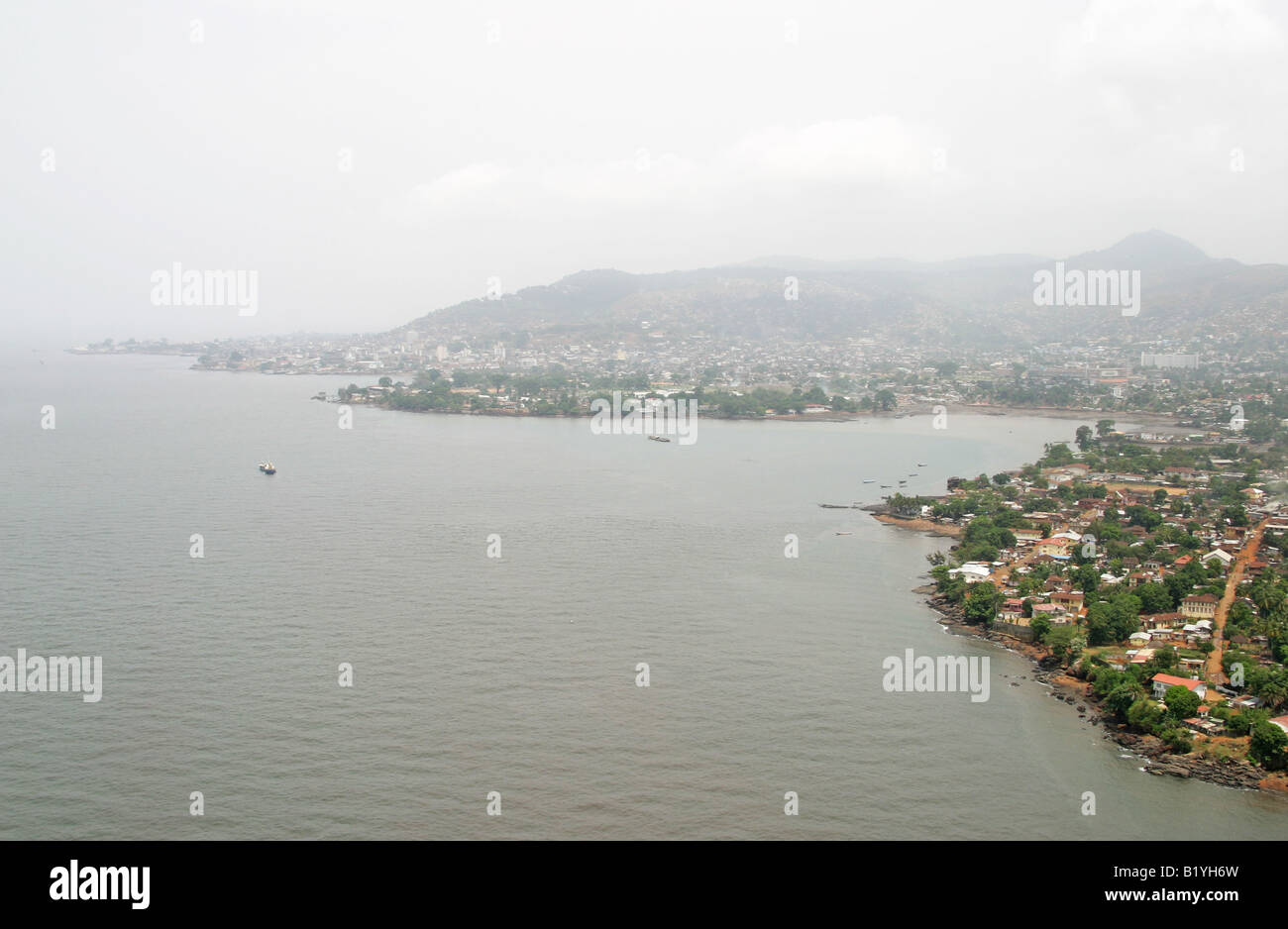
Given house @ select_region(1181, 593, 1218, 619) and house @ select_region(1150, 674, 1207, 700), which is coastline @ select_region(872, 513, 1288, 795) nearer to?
house @ select_region(1150, 674, 1207, 700)

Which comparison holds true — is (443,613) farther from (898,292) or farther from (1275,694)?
(898,292)

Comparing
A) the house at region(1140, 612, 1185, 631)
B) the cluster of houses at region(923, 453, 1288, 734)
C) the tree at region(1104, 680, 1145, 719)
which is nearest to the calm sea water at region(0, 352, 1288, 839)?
the tree at region(1104, 680, 1145, 719)

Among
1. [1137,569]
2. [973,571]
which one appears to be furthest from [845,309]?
[973,571]

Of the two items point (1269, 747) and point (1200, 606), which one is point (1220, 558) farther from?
point (1269, 747)

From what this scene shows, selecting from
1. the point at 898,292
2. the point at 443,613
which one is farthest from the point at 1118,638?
the point at 898,292

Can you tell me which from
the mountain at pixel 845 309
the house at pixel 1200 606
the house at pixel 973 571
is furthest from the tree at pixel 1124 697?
the mountain at pixel 845 309

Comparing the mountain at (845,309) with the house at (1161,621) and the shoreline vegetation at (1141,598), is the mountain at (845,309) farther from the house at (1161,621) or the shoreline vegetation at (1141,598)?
the house at (1161,621)
